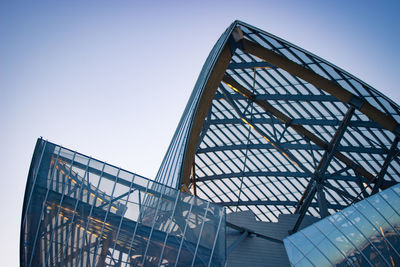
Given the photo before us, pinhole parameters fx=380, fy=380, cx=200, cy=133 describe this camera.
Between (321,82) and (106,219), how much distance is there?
52.8 ft

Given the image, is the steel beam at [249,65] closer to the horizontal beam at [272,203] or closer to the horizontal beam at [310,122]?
the horizontal beam at [310,122]

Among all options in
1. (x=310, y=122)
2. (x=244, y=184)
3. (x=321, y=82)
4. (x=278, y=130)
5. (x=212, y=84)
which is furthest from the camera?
(x=244, y=184)

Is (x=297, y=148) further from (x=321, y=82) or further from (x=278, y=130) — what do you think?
(x=321, y=82)

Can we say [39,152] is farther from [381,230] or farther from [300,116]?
[300,116]

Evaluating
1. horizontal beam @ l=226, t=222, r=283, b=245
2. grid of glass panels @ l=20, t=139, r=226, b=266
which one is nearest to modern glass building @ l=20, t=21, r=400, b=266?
grid of glass panels @ l=20, t=139, r=226, b=266

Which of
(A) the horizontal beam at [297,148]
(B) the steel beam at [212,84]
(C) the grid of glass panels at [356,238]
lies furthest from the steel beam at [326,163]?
(B) the steel beam at [212,84]

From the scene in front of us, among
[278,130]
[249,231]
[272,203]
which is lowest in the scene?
[249,231]

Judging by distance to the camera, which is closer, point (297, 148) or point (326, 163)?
point (326, 163)

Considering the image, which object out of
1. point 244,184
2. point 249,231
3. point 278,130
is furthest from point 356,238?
point 244,184

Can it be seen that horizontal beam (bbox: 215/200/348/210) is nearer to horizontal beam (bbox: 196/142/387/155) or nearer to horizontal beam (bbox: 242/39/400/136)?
horizontal beam (bbox: 196/142/387/155)

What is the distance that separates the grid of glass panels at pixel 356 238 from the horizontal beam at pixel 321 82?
7368 millimetres

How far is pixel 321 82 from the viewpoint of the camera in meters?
24.7

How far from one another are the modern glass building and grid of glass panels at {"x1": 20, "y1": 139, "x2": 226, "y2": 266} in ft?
0.15

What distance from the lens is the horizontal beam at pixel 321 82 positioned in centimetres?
2453
